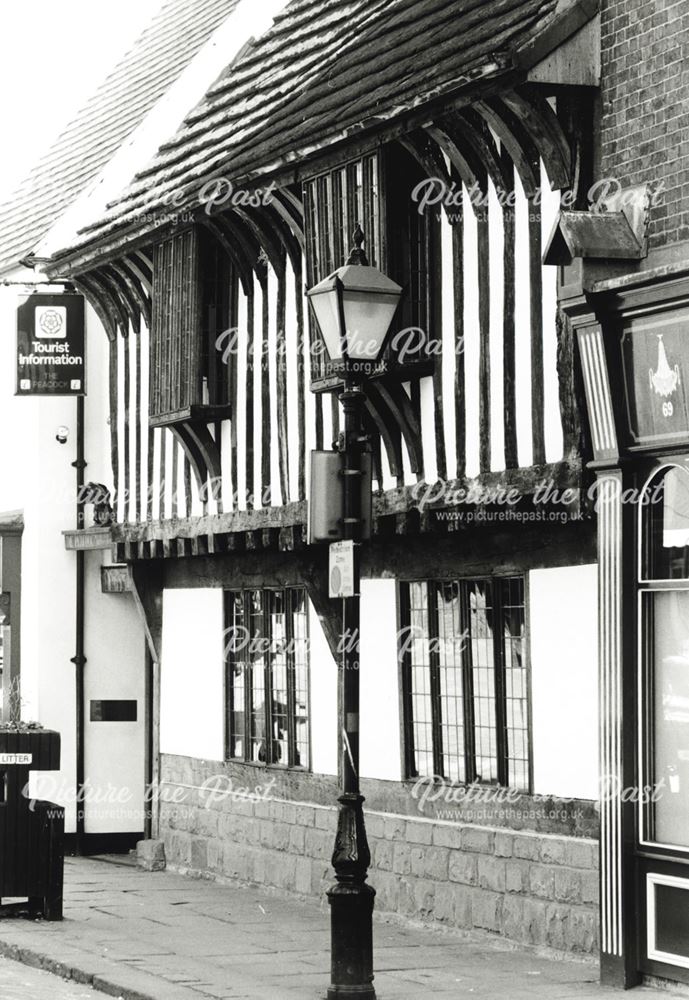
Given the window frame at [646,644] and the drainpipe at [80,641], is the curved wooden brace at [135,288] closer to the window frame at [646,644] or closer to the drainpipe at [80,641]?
the drainpipe at [80,641]

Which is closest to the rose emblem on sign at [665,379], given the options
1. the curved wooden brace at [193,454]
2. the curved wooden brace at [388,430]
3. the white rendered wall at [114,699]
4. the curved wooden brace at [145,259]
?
the curved wooden brace at [388,430]

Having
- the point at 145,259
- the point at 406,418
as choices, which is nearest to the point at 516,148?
the point at 406,418

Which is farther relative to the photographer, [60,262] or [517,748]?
[60,262]

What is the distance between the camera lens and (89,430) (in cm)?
1858

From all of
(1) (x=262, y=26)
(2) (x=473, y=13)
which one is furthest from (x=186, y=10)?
(2) (x=473, y=13)

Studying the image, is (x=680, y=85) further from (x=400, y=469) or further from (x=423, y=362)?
(x=400, y=469)

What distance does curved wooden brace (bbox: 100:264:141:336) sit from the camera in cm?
1694

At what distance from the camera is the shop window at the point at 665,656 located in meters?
9.72

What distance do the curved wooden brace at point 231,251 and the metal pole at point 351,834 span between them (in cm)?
514

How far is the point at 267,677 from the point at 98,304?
4.63 meters

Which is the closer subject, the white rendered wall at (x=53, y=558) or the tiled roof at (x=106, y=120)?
the white rendered wall at (x=53, y=558)

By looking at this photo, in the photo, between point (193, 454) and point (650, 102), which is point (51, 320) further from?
point (650, 102)

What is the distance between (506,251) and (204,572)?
20.2ft

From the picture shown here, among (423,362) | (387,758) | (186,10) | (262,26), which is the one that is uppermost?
(186,10)
